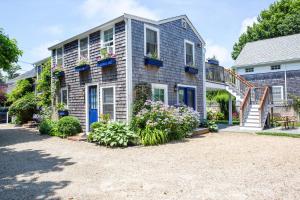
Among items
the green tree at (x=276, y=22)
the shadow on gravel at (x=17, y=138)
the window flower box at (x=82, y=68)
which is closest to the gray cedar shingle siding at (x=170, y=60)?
the window flower box at (x=82, y=68)

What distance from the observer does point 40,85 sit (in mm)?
15969

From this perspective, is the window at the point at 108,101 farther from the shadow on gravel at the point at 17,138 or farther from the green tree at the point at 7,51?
the green tree at the point at 7,51

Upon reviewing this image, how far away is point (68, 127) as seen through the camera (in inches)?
468

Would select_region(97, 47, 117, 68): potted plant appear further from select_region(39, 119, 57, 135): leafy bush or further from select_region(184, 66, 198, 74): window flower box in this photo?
select_region(184, 66, 198, 74): window flower box

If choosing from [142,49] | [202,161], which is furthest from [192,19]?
[202,161]

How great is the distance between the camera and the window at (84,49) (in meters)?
12.9

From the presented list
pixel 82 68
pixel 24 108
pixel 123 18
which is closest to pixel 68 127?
pixel 82 68

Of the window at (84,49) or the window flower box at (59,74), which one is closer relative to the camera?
the window at (84,49)

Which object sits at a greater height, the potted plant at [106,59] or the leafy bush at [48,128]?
the potted plant at [106,59]

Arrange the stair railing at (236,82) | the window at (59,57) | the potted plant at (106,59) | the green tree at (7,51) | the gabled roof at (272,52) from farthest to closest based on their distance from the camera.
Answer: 1. the gabled roof at (272,52)
2. the stair railing at (236,82)
3. the window at (59,57)
4. the green tree at (7,51)
5. the potted plant at (106,59)

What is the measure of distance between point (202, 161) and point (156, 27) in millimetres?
7610

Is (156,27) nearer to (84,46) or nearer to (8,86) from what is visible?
(84,46)

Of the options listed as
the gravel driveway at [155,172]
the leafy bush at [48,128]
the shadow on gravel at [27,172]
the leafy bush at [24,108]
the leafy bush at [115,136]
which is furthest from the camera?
the leafy bush at [24,108]

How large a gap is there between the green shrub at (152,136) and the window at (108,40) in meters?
4.26
